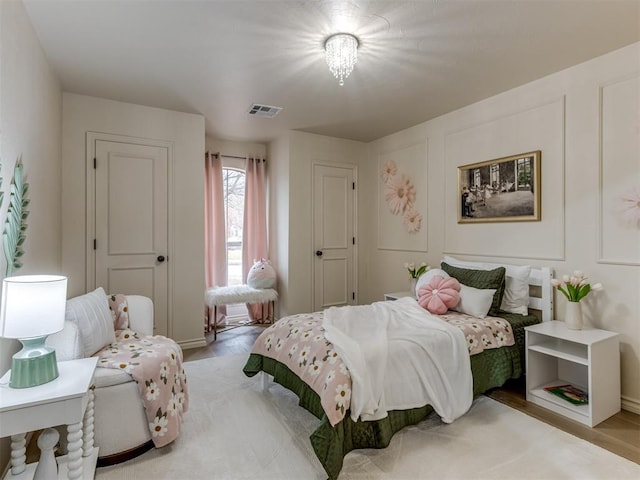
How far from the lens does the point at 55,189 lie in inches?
118

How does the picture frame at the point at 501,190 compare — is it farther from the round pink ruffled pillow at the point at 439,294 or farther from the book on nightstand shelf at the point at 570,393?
the book on nightstand shelf at the point at 570,393

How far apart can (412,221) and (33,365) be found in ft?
12.1

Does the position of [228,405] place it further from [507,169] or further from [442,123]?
[442,123]

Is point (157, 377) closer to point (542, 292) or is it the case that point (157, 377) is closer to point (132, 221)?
point (132, 221)

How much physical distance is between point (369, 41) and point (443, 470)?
8.61ft

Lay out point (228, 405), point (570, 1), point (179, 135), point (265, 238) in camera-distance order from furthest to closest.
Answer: point (265, 238), point (179, 135), point (228, 405), point (570, 1)

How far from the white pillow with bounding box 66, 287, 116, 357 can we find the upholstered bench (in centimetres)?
178

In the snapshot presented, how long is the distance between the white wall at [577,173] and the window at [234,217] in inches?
110

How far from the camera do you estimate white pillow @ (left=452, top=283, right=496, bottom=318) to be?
9.26ft

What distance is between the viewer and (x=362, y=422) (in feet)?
6.35

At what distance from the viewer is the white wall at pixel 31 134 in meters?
1.76

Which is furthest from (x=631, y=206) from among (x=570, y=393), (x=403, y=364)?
(x=403, y=364)

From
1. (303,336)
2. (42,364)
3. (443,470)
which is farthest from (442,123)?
(42,364)

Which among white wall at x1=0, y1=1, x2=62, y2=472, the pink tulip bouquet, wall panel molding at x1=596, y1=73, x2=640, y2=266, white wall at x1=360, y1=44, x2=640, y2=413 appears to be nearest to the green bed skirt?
the pink tulip bouquet
